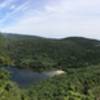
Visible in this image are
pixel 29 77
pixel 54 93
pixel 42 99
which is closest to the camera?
pixel 42 99

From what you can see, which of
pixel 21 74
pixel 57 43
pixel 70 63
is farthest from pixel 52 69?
pixel 57 43

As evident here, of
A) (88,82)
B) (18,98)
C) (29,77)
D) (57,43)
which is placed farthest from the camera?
(57,43)

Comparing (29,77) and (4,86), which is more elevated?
(4,86)

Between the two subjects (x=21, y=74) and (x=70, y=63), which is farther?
(x=70, y=63)

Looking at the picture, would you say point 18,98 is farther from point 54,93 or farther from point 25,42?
point 25,42

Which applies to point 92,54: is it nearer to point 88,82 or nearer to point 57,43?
point 57,43

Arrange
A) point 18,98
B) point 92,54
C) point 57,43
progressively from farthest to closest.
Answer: point 57,43 < point 92,54 < point 18,98

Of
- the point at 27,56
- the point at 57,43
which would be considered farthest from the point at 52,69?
the point at 57,43
